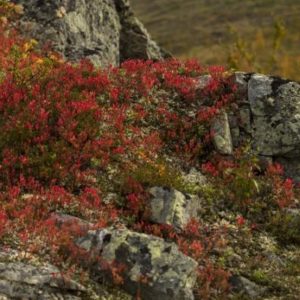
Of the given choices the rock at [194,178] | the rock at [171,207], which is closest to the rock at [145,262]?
the rock at [171,207]

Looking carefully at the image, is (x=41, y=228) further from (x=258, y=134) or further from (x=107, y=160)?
(x=258, y=134)

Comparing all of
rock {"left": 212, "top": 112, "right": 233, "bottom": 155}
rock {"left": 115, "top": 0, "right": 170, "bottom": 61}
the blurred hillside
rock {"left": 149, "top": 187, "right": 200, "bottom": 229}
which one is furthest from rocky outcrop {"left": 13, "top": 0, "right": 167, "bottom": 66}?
the blurred hillside

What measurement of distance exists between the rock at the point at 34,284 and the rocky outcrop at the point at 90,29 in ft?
40.3

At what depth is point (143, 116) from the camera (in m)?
14.4

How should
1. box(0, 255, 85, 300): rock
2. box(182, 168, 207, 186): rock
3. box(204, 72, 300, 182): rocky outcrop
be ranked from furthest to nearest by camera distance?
1. box(204, 72, 300, 182): rocky outcrop
2. box(182, 168, 207, 186): rock
3. box(0, 255, 85, 300): rock

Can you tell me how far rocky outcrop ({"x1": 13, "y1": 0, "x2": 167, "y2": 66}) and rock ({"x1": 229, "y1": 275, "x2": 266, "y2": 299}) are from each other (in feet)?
40.3

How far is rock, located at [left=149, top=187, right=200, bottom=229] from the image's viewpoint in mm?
11078

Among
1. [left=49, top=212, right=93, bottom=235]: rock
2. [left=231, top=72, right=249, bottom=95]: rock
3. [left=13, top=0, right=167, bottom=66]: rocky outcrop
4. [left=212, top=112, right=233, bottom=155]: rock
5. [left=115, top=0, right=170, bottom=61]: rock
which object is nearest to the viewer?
[left=49, top=212, right=93, bottom=235]: rock

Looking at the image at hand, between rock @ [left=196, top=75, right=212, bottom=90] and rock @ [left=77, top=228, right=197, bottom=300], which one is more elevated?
rock @ [left=196, top=75, right=212, bottom=90]

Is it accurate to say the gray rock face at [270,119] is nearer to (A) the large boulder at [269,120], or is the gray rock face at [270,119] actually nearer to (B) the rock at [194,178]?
(A) the large boulder at [269,120]

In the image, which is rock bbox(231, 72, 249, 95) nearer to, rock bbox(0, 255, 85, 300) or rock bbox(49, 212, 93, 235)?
rock bbox(49, 212, 93, 235)

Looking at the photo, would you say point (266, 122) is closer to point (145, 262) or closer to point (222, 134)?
point (222, 134)

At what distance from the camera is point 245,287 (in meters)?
10.0

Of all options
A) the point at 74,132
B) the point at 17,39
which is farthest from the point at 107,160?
the point at 17,39
